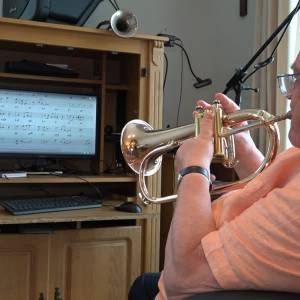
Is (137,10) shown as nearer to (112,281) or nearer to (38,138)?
(38,138)

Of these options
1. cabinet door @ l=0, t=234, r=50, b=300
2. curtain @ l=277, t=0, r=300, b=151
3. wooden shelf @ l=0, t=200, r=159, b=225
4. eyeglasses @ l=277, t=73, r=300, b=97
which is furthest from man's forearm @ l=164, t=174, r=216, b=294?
curtain @ l=277, t=0, r=300, b=151

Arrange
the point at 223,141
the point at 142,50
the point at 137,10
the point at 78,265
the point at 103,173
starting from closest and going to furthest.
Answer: the point at 223,141
the point at 78,265
the point at 142,50
the point at 103,173
the point at 137,10

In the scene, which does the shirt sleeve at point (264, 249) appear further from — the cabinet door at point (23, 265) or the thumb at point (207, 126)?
the cabinet door at point (23, 265)

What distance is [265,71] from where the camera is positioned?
6.95ft

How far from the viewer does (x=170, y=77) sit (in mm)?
2615

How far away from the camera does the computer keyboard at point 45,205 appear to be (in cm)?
162

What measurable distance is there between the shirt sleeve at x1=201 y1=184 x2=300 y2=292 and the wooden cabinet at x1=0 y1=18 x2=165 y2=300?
2.94 ft

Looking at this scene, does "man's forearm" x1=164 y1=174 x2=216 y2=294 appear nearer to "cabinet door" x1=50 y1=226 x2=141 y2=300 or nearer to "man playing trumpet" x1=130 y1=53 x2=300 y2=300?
"man playing trumpet" x1=130 y1=53 x2=300 y2=300

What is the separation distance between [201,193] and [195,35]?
1.89 metres

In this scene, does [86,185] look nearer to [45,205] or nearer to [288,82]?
[45,205]

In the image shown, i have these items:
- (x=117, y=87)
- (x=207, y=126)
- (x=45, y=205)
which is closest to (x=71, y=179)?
(x=45, y=205)

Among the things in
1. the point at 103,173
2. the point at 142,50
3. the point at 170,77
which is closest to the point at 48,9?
the point at 142,50

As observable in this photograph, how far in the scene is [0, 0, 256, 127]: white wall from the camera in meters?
2.53

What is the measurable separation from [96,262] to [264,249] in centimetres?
115
